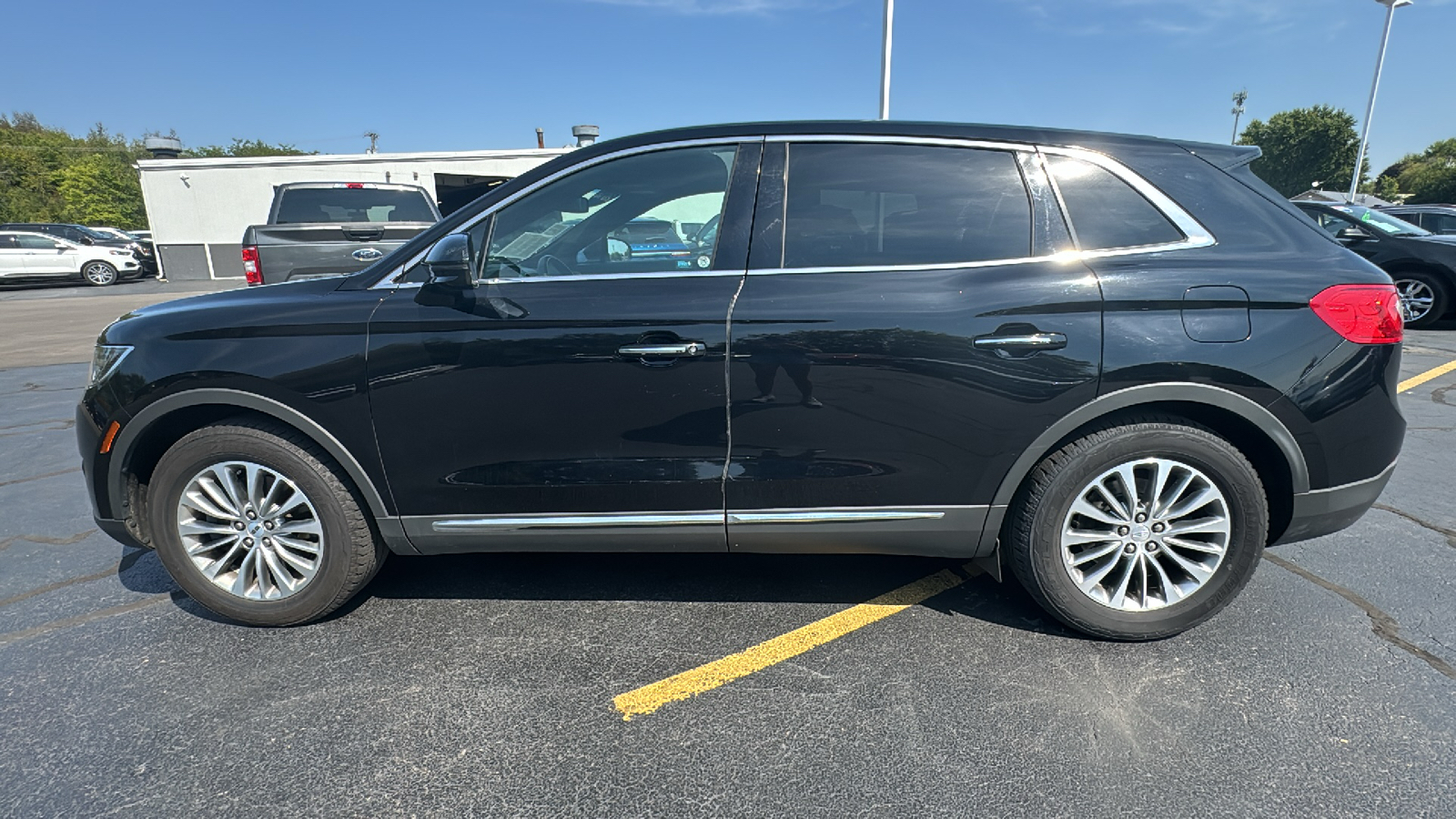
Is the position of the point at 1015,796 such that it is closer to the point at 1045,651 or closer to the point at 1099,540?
the point at 1045,651

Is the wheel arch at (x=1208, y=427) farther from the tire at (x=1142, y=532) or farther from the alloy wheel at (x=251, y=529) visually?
the alloy wheel at (x=251, y=529)

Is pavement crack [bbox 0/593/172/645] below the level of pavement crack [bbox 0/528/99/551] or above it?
below

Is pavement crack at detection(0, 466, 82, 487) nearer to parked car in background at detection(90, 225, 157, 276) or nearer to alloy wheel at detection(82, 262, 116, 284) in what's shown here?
alloy wheel at detection(82, 262, 116, 284)

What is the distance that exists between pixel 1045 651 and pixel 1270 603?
1067 mm

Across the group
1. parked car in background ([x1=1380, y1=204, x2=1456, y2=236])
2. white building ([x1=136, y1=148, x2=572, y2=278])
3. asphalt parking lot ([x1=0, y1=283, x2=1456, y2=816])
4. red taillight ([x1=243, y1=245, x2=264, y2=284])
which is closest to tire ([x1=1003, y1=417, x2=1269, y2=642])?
asphalt parking lot ([x1=0, y1=283, x2=1456, y2=816])

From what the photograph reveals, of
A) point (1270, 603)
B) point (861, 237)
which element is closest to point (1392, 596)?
point (1270, 603)

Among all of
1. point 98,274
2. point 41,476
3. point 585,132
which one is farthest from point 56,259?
point 41,476

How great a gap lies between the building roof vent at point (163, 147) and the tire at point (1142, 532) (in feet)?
91.0

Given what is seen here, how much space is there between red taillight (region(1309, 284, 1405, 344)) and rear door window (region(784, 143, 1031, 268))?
0.98m

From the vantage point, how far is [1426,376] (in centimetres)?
700

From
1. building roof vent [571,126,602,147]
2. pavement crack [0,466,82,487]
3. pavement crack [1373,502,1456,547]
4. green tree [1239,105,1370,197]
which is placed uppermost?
green tree [1239,105,1370,197]

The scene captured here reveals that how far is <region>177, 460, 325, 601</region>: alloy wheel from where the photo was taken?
8.97ft

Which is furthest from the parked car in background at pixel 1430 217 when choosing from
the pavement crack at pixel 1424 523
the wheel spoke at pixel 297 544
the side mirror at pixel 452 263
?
the wheel spoke at pixel 297 544

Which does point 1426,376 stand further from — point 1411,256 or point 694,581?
point 694,581
